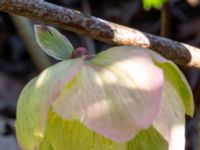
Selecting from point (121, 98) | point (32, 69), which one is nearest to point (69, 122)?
point (121, 98)

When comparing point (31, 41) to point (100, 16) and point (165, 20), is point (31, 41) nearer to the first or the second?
point (165, 20)

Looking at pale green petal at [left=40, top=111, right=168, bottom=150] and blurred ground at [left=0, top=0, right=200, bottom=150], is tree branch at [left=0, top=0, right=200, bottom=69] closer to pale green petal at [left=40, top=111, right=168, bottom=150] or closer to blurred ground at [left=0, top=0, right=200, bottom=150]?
pale green petal at [left=40, top=111, right=168, bottom=150]

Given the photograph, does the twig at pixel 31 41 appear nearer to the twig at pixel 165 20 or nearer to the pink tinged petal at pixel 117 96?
the twig at pixel 165 20

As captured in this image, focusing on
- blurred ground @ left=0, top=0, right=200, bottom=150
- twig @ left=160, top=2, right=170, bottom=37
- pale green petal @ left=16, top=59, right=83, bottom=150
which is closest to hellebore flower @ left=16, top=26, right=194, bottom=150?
pale green petal @ left=16, top=59, right=83, bottom=150

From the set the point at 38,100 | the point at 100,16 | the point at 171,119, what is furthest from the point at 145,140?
the point at 100,16

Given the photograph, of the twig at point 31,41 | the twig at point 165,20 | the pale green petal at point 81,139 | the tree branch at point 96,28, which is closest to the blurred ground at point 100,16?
the twig at point 31,41

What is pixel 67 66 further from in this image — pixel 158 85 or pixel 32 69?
pixel 32 69
